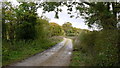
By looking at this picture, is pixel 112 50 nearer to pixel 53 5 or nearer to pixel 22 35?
pixel 53 5

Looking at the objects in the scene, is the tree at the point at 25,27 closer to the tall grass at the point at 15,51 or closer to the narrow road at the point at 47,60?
the tall grass at the point at 15,51

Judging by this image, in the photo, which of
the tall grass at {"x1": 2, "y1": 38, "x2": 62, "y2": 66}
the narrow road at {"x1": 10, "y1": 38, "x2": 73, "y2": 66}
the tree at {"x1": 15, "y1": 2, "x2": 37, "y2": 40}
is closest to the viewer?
the narrow road at {"x1": 10, "y1": 38, "x2": 73, "y2": 66}

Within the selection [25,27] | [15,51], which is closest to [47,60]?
[15,51]

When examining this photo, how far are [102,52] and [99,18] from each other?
7.55ft

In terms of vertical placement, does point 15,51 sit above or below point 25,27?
below

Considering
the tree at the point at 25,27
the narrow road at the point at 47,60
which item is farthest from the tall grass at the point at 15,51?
the tree at the point at 25,27

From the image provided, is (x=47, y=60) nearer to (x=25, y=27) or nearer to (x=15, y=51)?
(x=15, y=51)

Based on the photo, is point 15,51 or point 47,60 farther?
point 15,51

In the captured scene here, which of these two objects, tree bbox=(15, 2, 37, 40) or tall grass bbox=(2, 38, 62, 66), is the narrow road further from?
tree bbox=(15, 2, 37, 40)

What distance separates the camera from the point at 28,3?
13055 mm

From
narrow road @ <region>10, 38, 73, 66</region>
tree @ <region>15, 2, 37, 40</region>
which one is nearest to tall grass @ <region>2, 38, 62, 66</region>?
narrow road @ <region>10, 38, 73, 66</region>

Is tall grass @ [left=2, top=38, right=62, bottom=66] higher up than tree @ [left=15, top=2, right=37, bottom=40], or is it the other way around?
tree @ [left=15, top=2, right=37, bottom=40]

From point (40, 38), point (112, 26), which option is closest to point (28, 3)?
point (112, 26)

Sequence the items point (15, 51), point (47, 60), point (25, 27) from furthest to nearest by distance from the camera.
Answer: point (25, 27), point (15, 51), point (47, 60)
